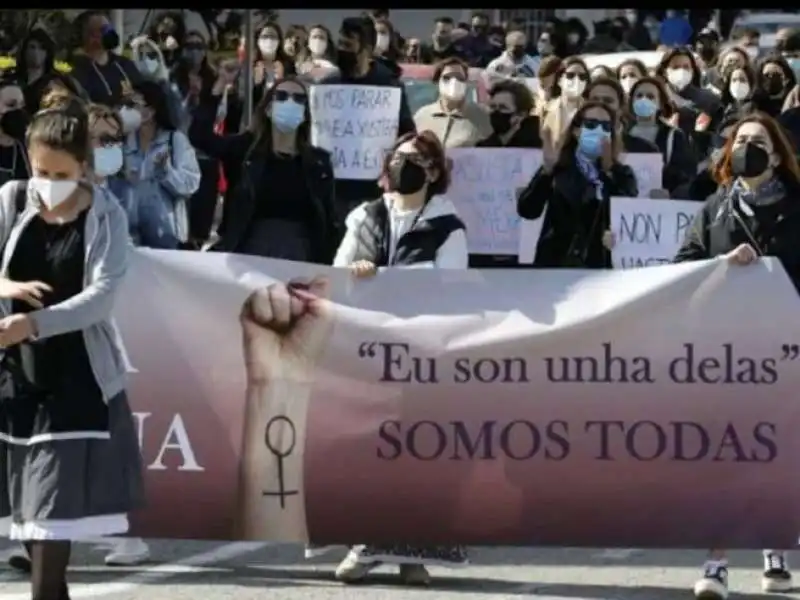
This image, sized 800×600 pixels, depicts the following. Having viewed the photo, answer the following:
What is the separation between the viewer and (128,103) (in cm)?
1148

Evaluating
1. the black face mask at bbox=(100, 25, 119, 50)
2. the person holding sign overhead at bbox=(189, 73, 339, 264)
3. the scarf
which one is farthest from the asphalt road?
the black face mask at bbox=(100, 25, 119, 50)

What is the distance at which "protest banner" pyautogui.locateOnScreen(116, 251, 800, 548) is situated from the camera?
322 inches

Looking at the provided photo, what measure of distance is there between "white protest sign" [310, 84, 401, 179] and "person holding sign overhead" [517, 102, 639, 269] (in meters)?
2.23

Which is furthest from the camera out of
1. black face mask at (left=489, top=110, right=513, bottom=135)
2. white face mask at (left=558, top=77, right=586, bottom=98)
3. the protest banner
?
white face mask at (left=558, top=77, right=586, bottom=98)

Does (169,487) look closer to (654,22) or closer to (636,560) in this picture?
(636,560)

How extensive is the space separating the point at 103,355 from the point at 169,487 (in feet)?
3.84

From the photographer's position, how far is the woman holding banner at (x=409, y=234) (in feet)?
28.3

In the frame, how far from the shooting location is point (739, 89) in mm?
14992

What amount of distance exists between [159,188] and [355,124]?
243 cm

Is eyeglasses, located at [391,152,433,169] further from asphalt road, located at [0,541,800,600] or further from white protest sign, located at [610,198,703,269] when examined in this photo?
white protest sign, located at [610,198,703,269]

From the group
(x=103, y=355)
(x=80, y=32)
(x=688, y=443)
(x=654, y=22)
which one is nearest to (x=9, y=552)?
(x=103, y=355)

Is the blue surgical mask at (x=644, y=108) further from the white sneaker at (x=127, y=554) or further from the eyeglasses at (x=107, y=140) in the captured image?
the white sneaker at (x=127, y=554)

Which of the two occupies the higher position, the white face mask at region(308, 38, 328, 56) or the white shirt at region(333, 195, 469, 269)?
the white face mask at region(308, 38, 328, 56)

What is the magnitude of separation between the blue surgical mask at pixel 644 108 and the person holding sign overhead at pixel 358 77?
1.21 metres
